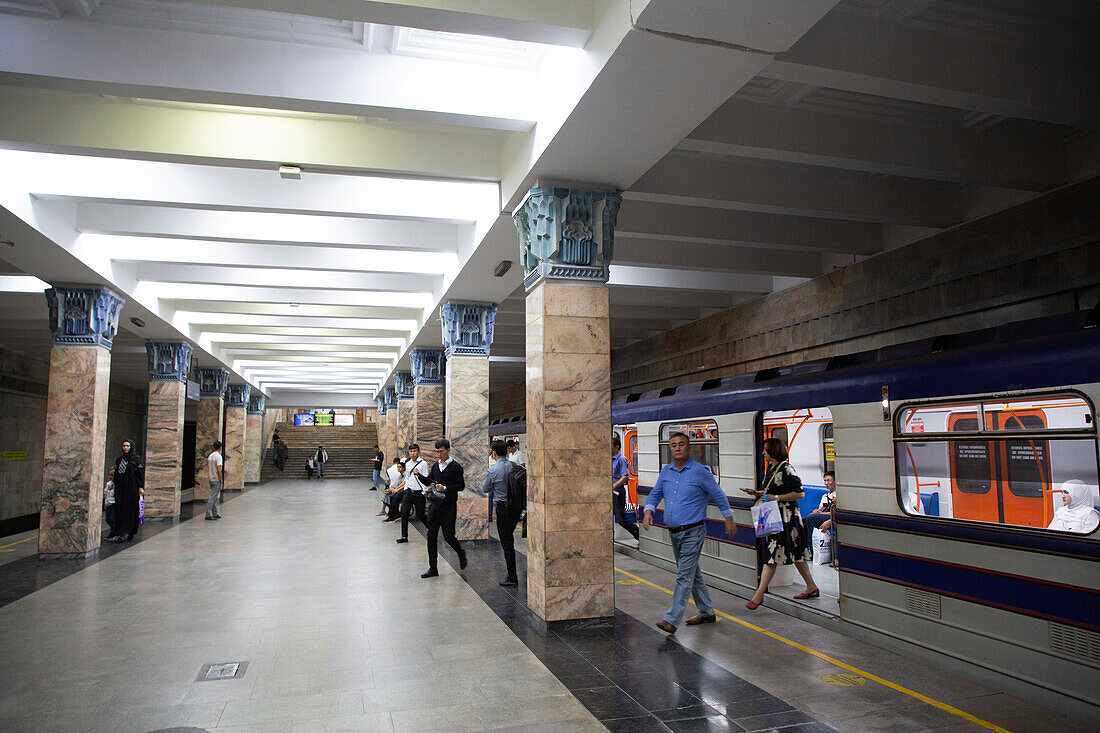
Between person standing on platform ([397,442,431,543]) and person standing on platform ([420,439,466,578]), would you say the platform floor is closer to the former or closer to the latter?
person standing on platform ([420,439,466,578])

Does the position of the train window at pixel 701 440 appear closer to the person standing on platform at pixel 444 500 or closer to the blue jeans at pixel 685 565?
the blue jeans at pixel 685 565

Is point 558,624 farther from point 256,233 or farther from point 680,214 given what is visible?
point 256,233

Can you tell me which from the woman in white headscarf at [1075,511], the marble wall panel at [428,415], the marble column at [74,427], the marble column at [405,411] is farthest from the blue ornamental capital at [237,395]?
the woman in white headscarf at [1075,511]

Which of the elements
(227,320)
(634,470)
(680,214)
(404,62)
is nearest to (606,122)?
(404,62)

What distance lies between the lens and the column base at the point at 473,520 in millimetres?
12216

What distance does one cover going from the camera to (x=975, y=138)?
7.04m

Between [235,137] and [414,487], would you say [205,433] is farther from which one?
[235,137]

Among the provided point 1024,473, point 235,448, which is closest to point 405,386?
point 235,448

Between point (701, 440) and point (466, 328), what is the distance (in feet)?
16.0

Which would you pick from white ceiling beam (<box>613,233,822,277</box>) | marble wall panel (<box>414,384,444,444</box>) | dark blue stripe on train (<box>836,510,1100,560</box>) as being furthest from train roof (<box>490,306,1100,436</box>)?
marble wall panel (<box>414,384,444,444</box>)

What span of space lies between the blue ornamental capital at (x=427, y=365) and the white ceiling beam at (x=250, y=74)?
11077 millimetres

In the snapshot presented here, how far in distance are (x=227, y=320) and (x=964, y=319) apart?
1456cm

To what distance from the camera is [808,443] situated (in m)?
12.6

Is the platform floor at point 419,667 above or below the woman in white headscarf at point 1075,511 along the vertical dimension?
below
